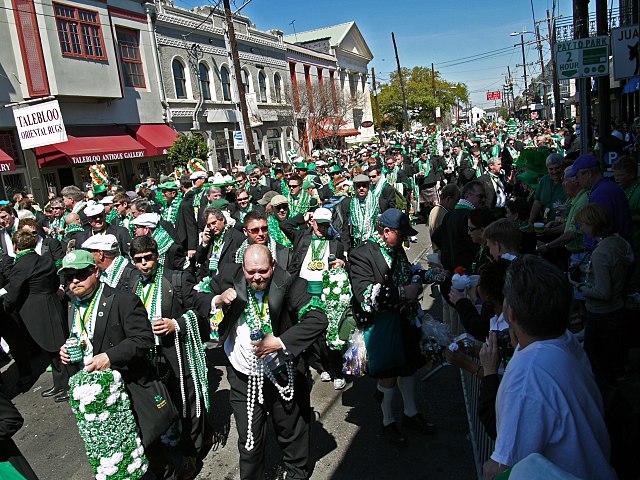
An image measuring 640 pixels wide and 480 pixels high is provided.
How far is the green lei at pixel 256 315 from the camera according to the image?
3.37m

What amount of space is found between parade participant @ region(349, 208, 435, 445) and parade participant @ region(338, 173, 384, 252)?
370cm

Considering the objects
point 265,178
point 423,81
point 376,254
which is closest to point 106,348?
point 376,254

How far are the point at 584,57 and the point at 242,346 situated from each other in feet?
24.4

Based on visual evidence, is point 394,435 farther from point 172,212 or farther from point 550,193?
point 172,212

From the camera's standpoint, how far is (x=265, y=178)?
12.6 metres

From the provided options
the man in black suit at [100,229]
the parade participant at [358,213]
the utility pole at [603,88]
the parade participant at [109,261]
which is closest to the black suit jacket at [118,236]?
the man in black suit at [100,229]

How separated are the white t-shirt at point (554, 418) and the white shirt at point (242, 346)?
1955 millimetres

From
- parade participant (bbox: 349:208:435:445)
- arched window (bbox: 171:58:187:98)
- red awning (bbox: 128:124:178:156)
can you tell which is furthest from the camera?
arched window (bbox: 171:58:187:98)

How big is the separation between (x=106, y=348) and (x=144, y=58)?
2497 centimetres

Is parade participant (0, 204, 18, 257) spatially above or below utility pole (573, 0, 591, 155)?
below

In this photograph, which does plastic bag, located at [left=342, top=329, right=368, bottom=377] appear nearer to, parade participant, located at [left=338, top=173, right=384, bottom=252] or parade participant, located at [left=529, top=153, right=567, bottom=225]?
parade participant, located at [left=338, top=173, right=384, bottom=252]

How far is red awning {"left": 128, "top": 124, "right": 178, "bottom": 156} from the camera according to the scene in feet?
77.8

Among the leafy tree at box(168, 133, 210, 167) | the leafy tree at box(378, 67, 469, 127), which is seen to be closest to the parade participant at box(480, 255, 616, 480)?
the leafy tree at box(168, 133, 210, 167)

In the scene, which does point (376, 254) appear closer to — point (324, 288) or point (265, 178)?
point (324, 288)
